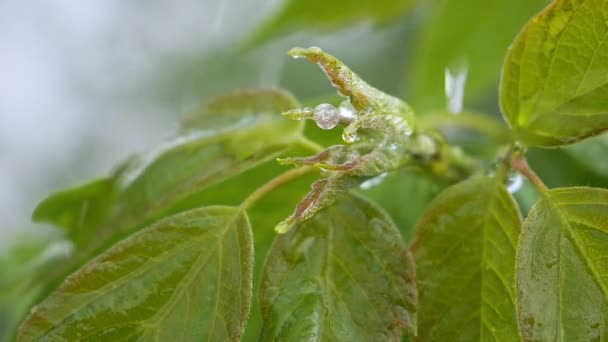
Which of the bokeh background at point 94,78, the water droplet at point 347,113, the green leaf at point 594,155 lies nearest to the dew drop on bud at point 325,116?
the water droplet at point 347,113

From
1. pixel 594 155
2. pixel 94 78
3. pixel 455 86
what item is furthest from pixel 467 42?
pixel 94 78

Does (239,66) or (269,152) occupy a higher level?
(239,66)

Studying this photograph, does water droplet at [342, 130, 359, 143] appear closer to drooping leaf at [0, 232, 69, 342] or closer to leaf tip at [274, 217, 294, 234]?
leaf tip at [274, 217, 294, 234]

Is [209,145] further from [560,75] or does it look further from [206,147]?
[560,75]

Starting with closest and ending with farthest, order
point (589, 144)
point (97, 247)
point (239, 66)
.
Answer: point (97, 247) → point (589, 144) → point (239, 66)

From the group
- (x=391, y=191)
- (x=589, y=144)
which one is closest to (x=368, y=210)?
(x=391, y=191)

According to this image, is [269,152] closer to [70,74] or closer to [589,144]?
[589,144]
